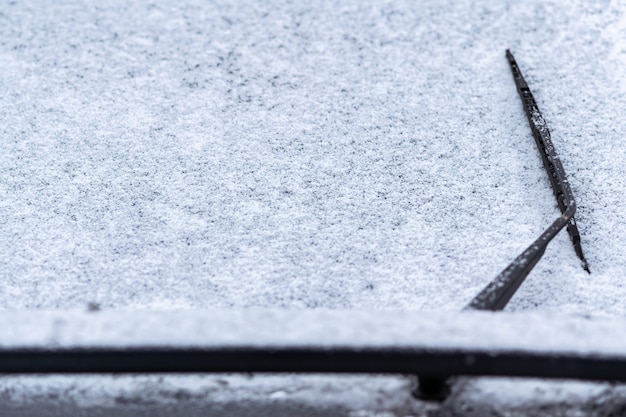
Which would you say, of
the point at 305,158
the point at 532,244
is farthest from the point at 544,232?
the point at 305,158

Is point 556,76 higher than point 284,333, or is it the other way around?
point 556,76

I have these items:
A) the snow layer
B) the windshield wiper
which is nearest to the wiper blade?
the windshield wiper

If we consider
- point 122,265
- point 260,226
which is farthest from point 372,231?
point 122,265

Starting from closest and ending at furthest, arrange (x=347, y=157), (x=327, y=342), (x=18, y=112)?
(x=327, y=342) < (x=347, y=157) < (x=18, y=112)

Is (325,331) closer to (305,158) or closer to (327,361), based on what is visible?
(327,361)

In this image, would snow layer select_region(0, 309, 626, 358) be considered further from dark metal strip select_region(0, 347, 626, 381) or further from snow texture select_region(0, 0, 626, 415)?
snow texture select_region(0, 0, 626, 415)

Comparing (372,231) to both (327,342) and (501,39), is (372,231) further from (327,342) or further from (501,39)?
(501,39)

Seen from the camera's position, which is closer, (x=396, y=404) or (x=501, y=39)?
(x=396, y=404)
